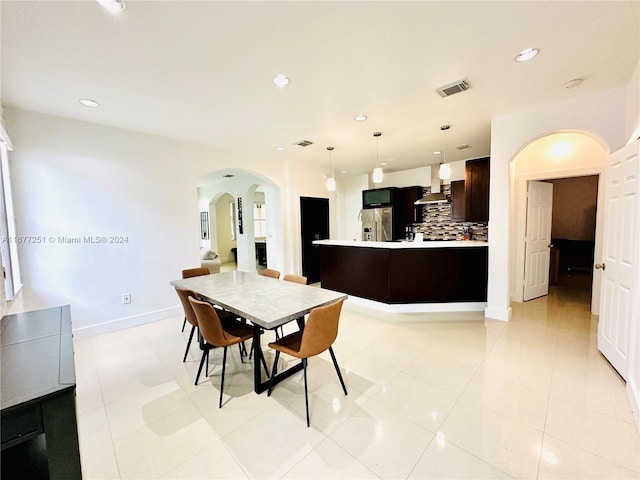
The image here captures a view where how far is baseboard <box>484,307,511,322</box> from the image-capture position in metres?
3.63

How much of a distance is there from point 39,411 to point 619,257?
160 inches

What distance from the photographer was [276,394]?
220 cm

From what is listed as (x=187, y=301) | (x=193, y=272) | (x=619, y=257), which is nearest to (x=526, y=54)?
(x=619, y=257)

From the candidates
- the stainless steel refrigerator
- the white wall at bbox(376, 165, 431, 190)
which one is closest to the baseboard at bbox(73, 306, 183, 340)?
the stainless steel refrigerator

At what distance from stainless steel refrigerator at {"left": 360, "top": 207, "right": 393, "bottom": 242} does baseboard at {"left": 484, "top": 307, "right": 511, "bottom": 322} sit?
9.98 feet

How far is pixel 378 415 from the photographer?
193 centimetres

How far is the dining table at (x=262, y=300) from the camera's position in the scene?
1.94m

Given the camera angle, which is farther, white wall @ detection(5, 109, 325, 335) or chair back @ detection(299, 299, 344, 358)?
white wall @ detection(5, 109, 325, 335)

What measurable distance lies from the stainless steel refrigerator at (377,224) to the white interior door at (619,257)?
4.04 meters

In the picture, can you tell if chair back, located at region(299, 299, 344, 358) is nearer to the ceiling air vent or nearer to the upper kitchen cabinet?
the ceiling air vent

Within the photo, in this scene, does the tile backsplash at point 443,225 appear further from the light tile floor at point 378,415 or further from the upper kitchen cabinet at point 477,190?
the light tile floor at point 378,415

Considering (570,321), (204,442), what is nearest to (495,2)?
Result: (204,442)

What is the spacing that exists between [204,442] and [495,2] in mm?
3316

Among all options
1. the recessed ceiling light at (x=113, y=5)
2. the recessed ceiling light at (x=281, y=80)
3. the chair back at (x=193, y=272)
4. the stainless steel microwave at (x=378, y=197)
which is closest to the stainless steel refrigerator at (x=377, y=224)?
the stainless steel microwave at (x=378, y=197)
